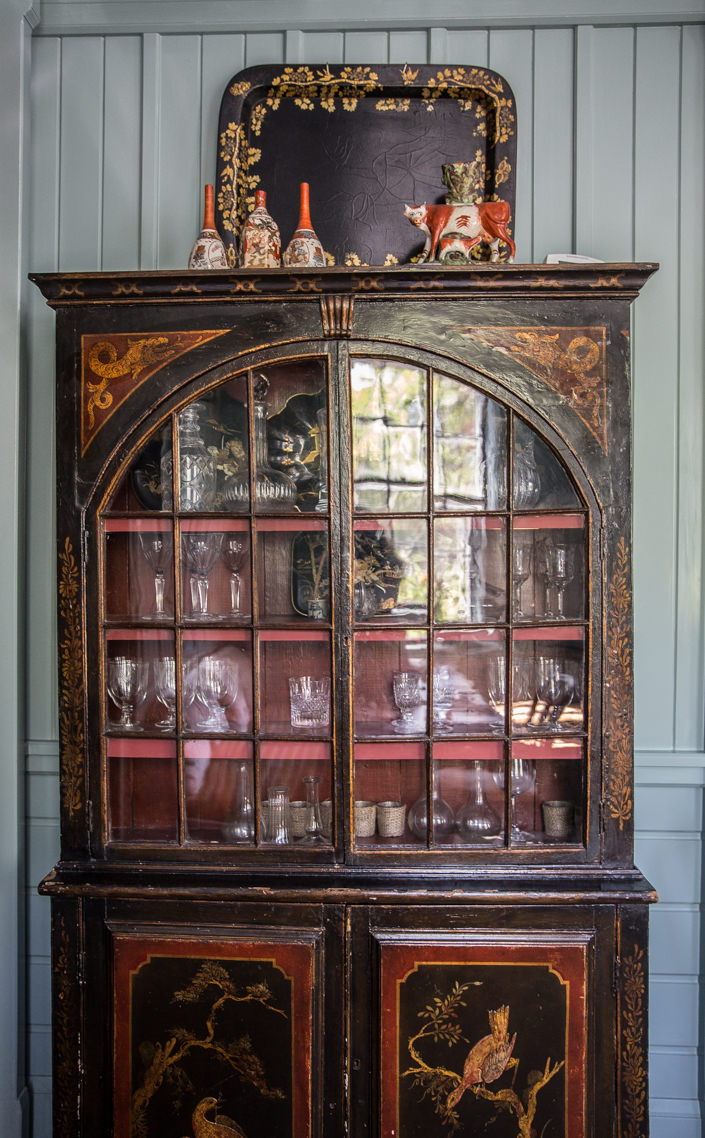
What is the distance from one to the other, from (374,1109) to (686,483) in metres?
1.83

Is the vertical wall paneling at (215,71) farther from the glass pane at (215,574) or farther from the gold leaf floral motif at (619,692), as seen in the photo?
the gold leaf floral motif at (619,692)

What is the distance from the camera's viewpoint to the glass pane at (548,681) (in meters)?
1.80

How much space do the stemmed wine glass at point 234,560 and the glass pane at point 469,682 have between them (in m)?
0.51

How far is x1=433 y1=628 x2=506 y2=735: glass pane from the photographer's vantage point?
1.84 meters

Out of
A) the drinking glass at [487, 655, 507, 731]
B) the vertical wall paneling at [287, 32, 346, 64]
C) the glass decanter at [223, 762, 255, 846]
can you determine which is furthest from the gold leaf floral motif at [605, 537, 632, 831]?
the vertical wall paneling at [287, 32, 346, 64]

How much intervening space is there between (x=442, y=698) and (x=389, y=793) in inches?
10.7

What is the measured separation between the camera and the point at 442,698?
1869 millimetres

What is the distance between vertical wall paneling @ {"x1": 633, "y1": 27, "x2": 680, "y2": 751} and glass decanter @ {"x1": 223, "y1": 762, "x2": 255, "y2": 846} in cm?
115

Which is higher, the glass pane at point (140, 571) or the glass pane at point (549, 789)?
the glass pane at point (140, 571)

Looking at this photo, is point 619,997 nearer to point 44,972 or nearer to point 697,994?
point 697,994

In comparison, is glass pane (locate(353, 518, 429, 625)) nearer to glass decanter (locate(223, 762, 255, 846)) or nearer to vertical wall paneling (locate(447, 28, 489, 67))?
glass decanter (locate(223, 762, 255, 846))

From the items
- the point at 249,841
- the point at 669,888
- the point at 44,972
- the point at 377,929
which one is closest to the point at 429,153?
the point at 249,841

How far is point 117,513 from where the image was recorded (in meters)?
1.83

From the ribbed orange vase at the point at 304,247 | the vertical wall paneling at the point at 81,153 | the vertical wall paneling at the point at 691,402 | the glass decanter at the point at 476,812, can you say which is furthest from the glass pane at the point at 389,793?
the vertical wall paneling at the point at 81,153
